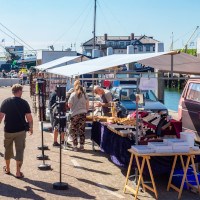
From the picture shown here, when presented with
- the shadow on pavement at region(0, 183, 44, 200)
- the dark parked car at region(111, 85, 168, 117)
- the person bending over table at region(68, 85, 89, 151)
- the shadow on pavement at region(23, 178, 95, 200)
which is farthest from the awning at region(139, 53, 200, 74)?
the dark parked car at region(111, 85, 168, 117)

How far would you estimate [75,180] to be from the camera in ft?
28.2

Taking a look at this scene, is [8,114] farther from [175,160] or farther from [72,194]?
[175,160]

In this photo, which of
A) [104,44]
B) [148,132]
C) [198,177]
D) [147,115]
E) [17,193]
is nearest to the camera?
[17,193]

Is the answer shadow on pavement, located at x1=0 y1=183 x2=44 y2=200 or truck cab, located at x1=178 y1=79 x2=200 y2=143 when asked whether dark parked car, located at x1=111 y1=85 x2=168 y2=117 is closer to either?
truck cab, located at x1=178 y1=79 x2=200 y2=143

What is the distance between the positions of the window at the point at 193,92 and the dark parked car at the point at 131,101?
432cm

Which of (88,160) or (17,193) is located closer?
(17,193)

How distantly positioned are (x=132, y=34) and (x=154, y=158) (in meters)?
105

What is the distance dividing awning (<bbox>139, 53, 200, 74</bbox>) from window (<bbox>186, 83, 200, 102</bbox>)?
58 centimetres

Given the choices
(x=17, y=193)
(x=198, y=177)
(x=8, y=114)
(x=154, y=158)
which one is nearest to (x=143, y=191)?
(x=154, y=158)

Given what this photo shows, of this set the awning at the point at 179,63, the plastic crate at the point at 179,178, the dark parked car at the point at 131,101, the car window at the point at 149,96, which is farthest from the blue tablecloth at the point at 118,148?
the car window at the point at 149,96

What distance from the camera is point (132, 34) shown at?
11106cm

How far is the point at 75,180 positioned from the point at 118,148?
1088mm

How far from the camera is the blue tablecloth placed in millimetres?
8023

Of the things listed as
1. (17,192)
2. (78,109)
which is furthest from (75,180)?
(78,109)
